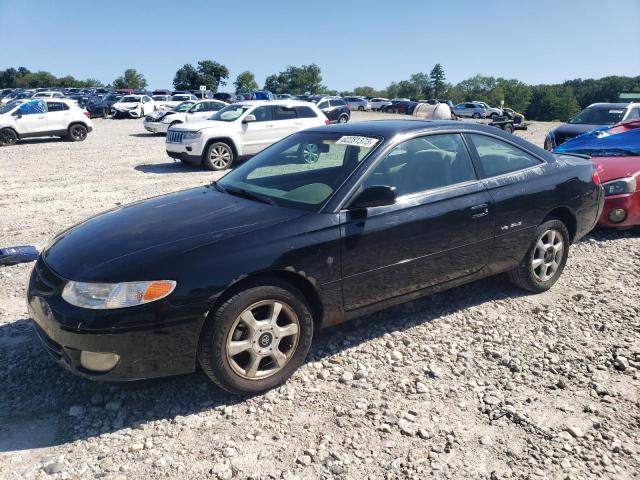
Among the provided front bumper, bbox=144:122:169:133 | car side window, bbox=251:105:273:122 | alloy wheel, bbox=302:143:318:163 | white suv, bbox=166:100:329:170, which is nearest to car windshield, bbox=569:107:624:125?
white suv, bbox=166:100:329:170

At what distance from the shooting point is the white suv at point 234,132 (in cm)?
1234

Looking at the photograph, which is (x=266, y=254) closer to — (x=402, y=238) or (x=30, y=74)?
(x=402, y=238)

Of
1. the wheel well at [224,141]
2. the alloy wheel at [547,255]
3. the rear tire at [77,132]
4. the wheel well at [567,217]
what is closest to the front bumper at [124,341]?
the alloy wheel at [547,255]

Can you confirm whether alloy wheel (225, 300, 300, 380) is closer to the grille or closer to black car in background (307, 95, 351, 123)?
the grille


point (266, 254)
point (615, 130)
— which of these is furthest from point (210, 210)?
point (615, 130)

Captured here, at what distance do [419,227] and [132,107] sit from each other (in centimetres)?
3309

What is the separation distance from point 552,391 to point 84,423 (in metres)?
2.81

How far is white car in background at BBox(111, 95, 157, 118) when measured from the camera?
3309cm

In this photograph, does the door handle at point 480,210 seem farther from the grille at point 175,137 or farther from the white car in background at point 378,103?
the white car in background at point 378,103

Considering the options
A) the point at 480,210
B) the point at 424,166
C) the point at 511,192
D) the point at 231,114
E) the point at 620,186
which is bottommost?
the point at 620,186

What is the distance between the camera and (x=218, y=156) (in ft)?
41.3

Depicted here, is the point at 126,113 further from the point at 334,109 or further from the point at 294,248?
the point at 294,248

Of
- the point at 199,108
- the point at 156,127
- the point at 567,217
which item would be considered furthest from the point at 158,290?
the point at 156,127

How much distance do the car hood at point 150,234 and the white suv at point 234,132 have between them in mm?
8664
